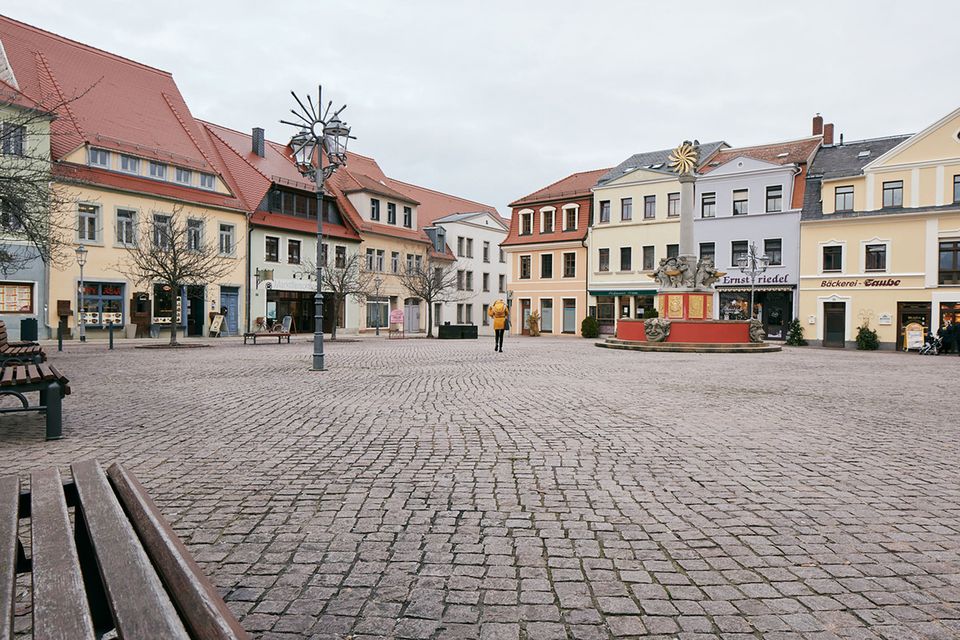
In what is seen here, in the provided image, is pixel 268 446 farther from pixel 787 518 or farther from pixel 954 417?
pixel 954 417

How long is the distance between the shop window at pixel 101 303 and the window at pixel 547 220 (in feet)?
93.2

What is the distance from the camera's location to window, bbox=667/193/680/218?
41719 millimetres

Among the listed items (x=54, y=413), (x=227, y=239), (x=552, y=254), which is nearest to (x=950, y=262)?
(x=552, y=254)

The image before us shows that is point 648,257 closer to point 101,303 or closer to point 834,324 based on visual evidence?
point 834,324

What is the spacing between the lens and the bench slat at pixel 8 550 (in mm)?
1620

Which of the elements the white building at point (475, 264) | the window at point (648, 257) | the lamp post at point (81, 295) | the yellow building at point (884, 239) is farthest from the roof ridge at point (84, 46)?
the yellow building at point (884, 239)

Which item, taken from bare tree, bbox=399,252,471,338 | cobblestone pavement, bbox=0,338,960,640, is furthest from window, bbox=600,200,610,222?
cobblestone pavement, bbox=0,338,960,640

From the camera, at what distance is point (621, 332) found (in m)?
Result: 27.5

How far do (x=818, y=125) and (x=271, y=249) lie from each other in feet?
119

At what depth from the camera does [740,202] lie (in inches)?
1549

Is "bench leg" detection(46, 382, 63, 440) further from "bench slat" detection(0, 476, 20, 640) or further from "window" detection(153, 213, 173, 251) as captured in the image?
"window" detection(153, 213, 173, 251)

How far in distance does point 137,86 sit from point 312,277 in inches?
544

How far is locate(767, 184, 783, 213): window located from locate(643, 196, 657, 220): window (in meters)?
6.93

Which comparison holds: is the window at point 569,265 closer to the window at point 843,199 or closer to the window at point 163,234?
the window at point 843,199
